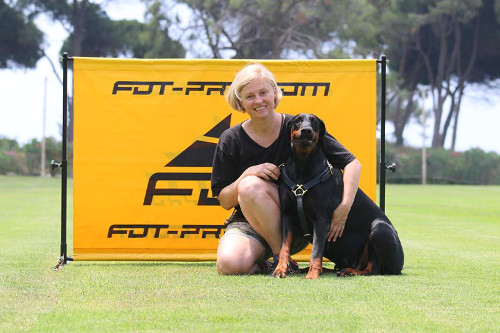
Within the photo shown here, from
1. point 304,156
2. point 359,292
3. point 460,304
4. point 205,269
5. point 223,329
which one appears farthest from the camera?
point 205,269

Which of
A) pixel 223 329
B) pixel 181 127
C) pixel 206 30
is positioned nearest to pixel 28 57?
pixel 206 30

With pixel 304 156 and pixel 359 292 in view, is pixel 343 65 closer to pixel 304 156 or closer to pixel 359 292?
pixel 304 156

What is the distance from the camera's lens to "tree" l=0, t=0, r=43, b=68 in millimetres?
48562

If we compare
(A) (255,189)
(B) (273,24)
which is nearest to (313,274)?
(A) (255,189)

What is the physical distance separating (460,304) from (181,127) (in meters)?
3.04

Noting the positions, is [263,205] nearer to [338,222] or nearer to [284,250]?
[284,250]

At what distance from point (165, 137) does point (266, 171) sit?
135cm

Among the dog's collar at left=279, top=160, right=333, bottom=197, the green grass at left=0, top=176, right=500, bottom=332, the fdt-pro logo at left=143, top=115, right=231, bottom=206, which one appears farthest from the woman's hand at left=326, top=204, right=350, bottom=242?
the fdt-pro logo at left=143, top=115, right=231, bottom=206

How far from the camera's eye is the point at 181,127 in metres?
6.70

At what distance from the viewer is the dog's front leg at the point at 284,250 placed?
5.43 metres

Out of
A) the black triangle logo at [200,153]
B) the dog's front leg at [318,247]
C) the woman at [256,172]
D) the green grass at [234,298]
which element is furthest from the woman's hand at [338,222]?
the black triangle logo at [200,153]

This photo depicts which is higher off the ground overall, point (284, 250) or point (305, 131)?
point (305, 131)

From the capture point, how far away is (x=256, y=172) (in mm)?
5672

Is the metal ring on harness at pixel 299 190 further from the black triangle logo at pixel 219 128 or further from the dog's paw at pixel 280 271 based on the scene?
the black triangle logo at pixel 219 128
